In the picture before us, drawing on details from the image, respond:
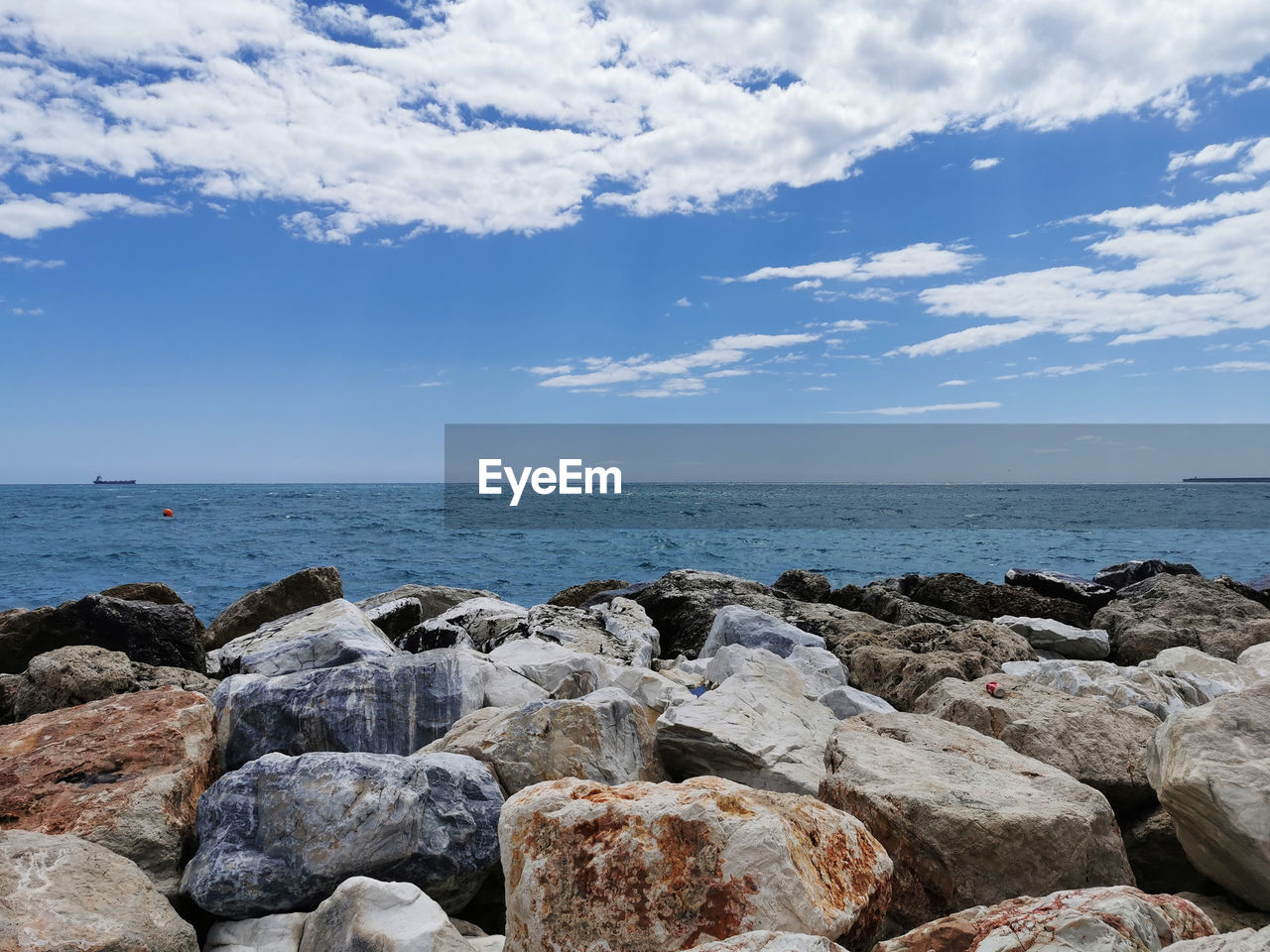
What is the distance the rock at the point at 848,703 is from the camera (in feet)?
16.4

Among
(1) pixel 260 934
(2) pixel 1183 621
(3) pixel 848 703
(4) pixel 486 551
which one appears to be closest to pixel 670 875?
(1) pixel 260 934

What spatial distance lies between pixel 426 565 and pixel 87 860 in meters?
20.1

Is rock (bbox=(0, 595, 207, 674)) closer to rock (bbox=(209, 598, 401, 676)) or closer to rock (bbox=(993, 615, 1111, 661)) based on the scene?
rock (bbox=(209, 598, 401, 676))

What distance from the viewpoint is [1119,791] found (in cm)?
389

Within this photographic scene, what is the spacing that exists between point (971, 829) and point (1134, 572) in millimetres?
11780

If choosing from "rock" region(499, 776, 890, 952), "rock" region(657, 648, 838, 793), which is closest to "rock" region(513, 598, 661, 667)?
"rock" region(657, 648, 838, 793)

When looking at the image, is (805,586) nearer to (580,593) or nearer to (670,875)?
(580,593)

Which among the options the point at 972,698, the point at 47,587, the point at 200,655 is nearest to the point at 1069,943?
the point at 972,698

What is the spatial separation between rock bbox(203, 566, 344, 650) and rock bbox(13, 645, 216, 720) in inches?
111

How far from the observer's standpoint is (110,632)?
6.43 metres

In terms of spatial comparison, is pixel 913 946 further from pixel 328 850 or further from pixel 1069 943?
pixel 328 850

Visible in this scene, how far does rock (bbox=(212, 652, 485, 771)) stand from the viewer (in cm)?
425

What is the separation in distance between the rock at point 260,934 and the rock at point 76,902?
0.78ft

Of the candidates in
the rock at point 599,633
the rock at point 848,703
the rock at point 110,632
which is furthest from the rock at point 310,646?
the rock at point 848,703
